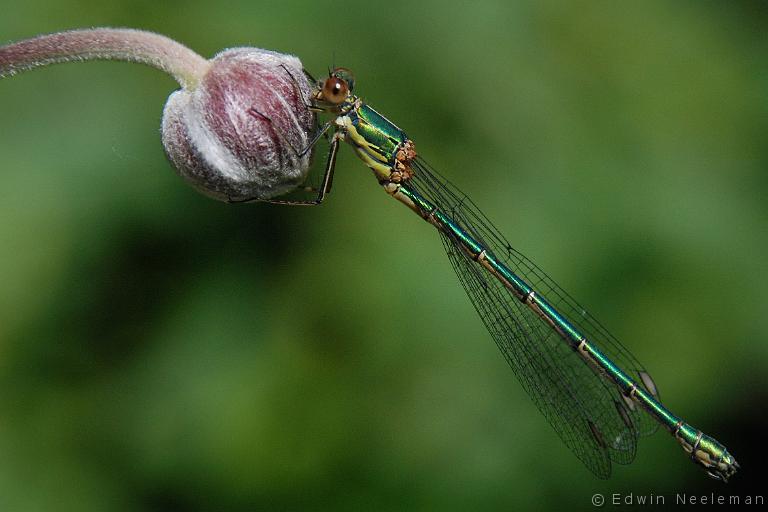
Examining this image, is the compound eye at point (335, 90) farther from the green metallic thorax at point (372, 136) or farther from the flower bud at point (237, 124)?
the flower bud at point (237, 124)

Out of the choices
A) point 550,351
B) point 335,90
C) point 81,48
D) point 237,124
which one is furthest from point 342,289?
point 81,48

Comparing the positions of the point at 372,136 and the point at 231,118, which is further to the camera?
the point at 372,136

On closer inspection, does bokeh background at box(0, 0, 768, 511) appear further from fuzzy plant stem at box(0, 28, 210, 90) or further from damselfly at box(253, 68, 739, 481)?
fuzzy plant stem at box(0, 28, 210, 90)

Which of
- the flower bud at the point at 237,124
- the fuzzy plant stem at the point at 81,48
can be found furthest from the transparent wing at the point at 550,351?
the fuzzy plant stem at the point at 81,48

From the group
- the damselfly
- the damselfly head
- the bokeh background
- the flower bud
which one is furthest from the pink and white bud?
the bokeh background

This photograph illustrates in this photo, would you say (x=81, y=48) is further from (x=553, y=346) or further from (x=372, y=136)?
(x=553, y=346)
